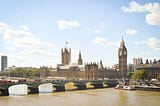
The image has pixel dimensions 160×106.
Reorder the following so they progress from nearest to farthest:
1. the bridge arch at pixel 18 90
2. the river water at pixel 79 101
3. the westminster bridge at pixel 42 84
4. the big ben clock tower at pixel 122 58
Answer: the river water at pixel 79 101, the westminster bridge at pixel 42 84, the bridge arch at pixel 18 90, the big ben clock tower at pixel 122 58

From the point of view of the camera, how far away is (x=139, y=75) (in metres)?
119

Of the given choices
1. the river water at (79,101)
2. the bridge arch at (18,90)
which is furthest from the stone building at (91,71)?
the river water at (79,101)

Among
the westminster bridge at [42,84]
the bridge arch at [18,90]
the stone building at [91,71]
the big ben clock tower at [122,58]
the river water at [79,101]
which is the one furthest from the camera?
the stone building at [91,71]

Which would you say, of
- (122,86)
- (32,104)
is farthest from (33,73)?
(32,104)

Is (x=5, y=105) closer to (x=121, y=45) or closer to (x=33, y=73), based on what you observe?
(x=121, y=45)

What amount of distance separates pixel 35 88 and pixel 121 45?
81890 millimetres

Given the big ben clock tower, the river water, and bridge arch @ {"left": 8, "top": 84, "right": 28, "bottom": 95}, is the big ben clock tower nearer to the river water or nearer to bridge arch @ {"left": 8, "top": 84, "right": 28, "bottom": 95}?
bridge arch @ {"left": 8, "top": 84, "right": 28, "bottom": 95}

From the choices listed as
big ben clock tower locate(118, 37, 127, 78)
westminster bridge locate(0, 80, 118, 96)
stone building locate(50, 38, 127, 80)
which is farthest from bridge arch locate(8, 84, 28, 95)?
big ben clock tower locate(118, 37, 127, 78)

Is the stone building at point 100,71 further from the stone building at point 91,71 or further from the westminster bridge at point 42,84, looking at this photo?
the westminster bridge at point 42,84

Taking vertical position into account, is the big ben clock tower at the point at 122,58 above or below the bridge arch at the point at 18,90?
above

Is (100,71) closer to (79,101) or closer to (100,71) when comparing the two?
(100,71)

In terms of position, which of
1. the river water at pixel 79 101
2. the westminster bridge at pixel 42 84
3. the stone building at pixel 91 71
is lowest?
the river water at pixel 79 101

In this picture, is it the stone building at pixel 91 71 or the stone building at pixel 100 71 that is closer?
the stone building at pixel 100 71

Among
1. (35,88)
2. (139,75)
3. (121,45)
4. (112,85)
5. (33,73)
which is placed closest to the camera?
(35,88)
